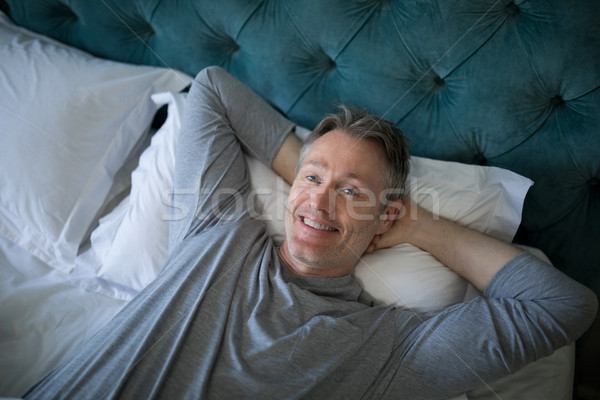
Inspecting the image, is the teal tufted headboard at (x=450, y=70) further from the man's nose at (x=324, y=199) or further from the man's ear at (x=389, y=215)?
the man's nose at (x=324, y=199)

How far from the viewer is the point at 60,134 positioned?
1.30 m

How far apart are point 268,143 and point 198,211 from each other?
0.32 meters

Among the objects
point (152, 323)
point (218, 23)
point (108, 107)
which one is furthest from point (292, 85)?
point (152, 323)

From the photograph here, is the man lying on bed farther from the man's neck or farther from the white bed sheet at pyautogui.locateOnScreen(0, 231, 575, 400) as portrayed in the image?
the white bed sheet at pyautogui.locateOnScreen(0, 231, 575, 400)

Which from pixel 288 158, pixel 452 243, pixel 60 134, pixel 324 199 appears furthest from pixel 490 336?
pixel 60 134

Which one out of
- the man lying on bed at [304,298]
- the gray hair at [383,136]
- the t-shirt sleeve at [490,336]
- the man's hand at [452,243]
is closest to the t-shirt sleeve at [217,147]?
the man lying on bed at [304,298]

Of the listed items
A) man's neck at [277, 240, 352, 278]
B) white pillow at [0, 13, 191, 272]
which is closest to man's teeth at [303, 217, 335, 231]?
man's neck at [277, 240, 352, 278]

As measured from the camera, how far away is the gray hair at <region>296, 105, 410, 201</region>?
3.66 feet

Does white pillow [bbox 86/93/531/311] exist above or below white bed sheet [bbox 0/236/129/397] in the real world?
above

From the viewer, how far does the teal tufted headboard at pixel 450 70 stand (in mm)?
1087

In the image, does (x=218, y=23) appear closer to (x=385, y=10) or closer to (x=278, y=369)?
(x=385, y=10)

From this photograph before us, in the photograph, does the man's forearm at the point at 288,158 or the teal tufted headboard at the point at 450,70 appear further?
the man's forearm at the point at 288,158

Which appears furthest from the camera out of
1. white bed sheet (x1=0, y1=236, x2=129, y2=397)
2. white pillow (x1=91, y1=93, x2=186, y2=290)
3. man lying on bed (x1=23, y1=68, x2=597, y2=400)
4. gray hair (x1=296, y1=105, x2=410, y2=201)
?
white pillow (x1=91, y1=93, x2=186, y2=290)

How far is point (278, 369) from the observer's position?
2.95ft
